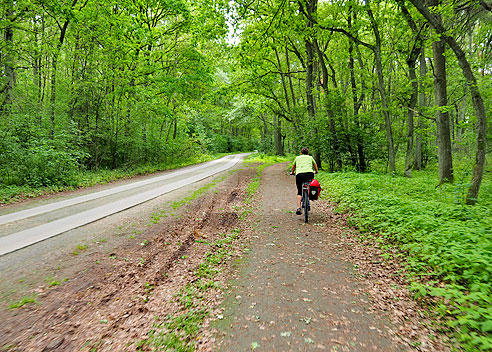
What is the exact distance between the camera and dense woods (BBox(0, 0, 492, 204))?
30.3 ft

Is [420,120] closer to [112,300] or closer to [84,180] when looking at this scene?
[112,300]

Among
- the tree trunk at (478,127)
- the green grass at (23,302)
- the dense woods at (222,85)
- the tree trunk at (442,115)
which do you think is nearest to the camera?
the green grass at (23,302)

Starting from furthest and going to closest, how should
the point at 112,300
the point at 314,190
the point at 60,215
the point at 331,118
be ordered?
the point at 331,118
the point at 60,215
the point at 314,190
the point at 112,300

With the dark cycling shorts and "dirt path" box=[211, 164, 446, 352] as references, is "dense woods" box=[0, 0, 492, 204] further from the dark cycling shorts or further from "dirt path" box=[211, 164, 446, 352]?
"dirt path" box=[211, 164, 446, 352]

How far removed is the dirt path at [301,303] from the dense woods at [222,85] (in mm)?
4551

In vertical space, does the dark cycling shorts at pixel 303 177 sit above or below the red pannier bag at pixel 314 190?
above

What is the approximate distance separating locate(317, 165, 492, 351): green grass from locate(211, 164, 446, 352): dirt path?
673mm

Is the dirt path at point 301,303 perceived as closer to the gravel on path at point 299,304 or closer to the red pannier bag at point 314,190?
the gravel on path at point 299,304

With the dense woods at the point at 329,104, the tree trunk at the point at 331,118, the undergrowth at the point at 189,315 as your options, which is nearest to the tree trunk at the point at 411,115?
the dense woods at the point at 329,104

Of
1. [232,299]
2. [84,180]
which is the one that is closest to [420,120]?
[232,299]

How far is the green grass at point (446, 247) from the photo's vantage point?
106 inches

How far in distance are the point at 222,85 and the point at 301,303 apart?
15.3 meters

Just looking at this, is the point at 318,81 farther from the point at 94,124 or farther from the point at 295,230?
the point at 94,124

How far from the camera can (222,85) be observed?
53.0ft
